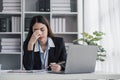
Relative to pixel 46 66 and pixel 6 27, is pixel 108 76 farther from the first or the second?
pixel 6 27

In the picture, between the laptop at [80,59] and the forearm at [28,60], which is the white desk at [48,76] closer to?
the laptop at [80,59]

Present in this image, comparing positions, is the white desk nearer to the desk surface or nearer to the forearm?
the desk surface

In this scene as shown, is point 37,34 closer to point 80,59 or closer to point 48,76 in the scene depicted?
point 80,59

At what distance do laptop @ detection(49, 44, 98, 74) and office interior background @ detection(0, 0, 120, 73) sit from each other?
7.78 feet

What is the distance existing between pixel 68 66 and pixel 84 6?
3.01m

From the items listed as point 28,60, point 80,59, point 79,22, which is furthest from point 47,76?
point 79,22

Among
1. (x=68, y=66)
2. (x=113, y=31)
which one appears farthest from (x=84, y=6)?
(x=68, y=66)

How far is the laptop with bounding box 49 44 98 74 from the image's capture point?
179cm

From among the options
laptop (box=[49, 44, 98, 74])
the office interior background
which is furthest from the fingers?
the office interior background

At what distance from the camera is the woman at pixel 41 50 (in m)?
2.53

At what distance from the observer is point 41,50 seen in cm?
258

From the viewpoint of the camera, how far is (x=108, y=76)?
1761 millimetres

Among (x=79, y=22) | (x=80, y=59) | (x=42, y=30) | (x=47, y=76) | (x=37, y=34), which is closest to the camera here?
(x=47, y=76)

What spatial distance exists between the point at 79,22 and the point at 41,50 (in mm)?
2132
